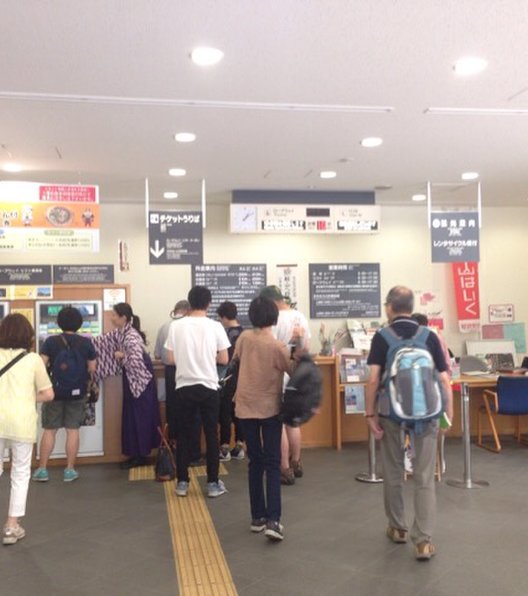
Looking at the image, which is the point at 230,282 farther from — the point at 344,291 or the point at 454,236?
the point at 454,236

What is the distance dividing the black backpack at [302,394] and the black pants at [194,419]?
108cm

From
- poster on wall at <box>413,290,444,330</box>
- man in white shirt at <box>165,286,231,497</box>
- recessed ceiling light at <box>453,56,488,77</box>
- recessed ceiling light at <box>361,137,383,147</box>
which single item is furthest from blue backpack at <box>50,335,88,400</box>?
poster on wall at <box>413,290,444,330</box>

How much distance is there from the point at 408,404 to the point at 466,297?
5156 mm

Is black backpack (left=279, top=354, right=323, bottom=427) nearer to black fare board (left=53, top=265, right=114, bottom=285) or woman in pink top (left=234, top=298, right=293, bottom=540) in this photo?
woman in pink top (left=234, top=298, right=293, bottom=540)

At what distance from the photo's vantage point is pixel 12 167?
5480 mm

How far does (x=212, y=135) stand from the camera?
4605 mm

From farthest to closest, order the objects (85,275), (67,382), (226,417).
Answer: (85,275)
(226,417)
(67,382)

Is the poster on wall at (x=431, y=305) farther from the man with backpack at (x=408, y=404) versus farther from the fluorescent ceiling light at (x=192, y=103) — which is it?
the man with backpack at (x=408, y=404)

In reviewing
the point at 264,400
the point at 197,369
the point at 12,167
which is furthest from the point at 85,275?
the point at 264,400

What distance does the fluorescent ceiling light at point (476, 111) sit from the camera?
4094 mm

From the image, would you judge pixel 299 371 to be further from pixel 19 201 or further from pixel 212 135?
pixel 19 201

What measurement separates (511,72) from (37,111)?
120 inches

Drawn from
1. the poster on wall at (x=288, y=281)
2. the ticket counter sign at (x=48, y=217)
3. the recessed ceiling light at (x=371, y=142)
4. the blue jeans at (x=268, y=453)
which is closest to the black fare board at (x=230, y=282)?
the poster on wall at (x=288, y=281)

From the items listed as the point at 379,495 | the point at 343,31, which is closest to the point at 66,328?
the point at 379,495
